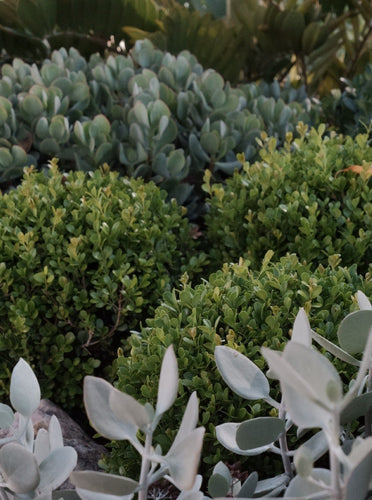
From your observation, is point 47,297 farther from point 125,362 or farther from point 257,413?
point 257,413

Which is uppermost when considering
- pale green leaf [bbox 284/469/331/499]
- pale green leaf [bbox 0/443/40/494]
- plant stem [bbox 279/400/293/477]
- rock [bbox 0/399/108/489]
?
pale green leaf [bbox 284/469/331/499]

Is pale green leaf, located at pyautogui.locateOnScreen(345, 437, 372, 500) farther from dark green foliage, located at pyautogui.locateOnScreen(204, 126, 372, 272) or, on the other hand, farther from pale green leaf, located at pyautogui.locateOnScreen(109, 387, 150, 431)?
dark green foliage, located at pyautogui.locateOnScreen(204, 126, 372, 272)

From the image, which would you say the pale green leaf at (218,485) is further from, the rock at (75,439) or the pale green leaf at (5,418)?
the rock at (75,439)

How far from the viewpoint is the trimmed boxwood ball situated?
2.53 meters

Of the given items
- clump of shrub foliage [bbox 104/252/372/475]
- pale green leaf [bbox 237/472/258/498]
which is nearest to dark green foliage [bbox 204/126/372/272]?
clump of shrub foliage [bbox 104/252/372/475]

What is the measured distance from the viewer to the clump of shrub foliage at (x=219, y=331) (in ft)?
5.45

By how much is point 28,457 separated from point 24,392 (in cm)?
19

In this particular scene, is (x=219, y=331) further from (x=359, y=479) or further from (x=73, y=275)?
(x=73, y=275)

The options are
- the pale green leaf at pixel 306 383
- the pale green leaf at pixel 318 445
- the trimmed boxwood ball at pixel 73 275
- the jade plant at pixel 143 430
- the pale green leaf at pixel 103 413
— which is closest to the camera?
the pale green leaf at pixel 306 383

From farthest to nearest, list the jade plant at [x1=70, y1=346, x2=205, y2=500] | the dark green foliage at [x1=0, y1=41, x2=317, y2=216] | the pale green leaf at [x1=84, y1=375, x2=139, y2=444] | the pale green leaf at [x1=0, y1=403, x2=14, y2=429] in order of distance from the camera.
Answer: the dark green foliage at [x1=0, y1=41, x2=317, y2=216] → the pale green leaf at [x1=0, y1=403, x2=14, y2=429] → the pale green leaf at [x1=84, y1=375, x2=139, y2=444] → the jade plant at [x1=70, y1=346, x2=205, y2=500]

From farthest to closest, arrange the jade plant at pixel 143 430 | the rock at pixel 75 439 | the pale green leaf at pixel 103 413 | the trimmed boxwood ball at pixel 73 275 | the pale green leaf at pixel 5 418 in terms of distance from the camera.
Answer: the trimmed boxwood ball at pixel 73 275, the rock at pixel 75 439, the pale green leaf at pixel 5 418, the pale green leaf at pixel 103 413, the jade plant at pixel 143 430

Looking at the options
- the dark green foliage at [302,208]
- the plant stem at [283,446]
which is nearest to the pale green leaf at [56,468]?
the plant stem at [283,446]

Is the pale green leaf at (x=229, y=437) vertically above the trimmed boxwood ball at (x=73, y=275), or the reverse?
the pale green leaf at (x=229, y=437)

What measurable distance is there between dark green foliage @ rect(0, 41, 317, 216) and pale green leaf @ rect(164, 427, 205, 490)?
2.24 meters
